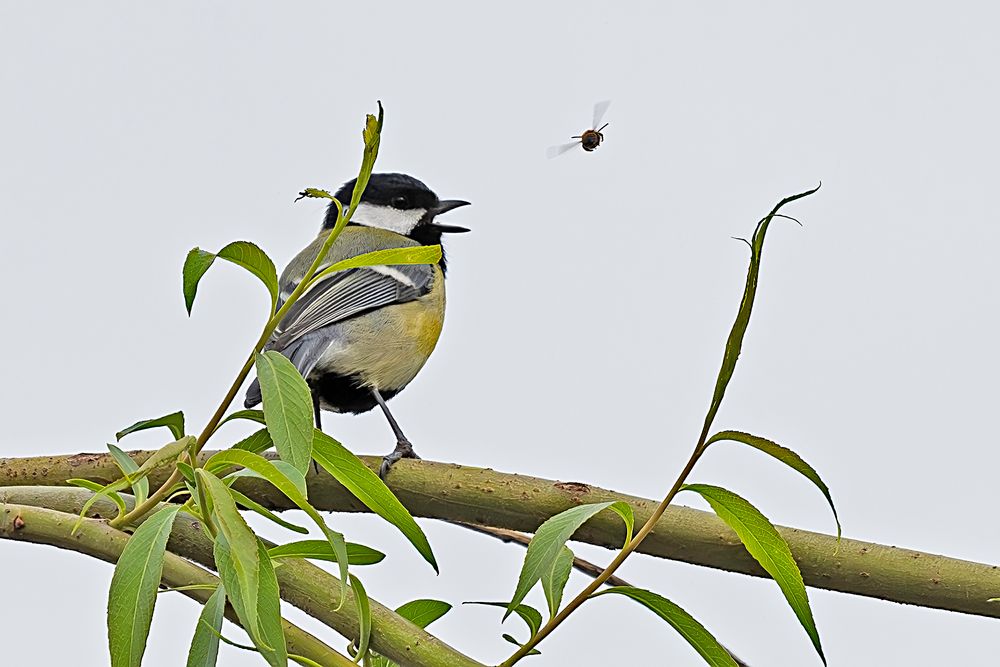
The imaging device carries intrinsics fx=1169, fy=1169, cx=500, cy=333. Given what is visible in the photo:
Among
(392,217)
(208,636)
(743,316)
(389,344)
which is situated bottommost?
(208,636)

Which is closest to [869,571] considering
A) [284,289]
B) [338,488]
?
[338,488]

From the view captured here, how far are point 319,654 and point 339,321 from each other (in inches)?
28.1

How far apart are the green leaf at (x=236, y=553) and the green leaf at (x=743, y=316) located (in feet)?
0.44

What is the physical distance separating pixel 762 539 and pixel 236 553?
0.18 meters

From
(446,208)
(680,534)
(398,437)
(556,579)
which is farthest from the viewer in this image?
(446,208)

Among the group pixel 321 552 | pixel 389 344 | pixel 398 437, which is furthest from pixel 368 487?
pixel 389 344

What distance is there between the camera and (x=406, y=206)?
1351mm

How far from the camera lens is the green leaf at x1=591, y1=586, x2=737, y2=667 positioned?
0.39 meters

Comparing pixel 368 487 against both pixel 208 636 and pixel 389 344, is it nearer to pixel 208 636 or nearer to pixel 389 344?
pixel 208 636

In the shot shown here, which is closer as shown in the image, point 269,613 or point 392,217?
point 269,613

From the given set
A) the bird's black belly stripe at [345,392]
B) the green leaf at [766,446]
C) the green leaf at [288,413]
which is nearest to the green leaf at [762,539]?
the green leaf at [766,446]

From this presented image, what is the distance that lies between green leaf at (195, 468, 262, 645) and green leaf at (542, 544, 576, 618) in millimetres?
98

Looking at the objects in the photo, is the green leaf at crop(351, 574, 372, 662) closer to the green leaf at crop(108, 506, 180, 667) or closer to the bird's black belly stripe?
the green leaf at crop(108, 506, 180, 667)

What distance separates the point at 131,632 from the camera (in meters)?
0.34
